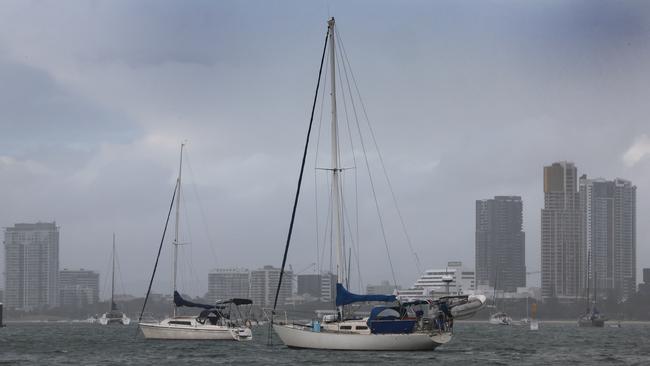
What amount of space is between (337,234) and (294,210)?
7188 mm

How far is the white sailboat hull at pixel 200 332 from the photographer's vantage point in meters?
114

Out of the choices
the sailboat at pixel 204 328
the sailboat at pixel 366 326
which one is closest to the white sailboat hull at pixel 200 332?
the sailboat at pixel 204 328

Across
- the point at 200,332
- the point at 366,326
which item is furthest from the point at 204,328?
the point at 366,326

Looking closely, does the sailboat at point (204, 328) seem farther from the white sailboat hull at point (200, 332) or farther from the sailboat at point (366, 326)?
the sailboat at point (366, 326)

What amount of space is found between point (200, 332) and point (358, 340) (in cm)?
3760

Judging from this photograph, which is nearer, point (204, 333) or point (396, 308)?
point (396, 308)

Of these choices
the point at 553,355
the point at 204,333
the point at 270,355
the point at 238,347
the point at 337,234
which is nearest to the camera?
the point at 337,234

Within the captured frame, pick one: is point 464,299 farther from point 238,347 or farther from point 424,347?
point 238,347

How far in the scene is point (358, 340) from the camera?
7988 cm

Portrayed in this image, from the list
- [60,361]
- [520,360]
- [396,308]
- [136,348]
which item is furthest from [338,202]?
[136,348]

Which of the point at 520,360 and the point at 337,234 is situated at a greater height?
the point at 337,234

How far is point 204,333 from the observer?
114m

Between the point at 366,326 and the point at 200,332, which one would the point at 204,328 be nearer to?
the point at 200,332

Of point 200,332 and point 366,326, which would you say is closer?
point 366,326
